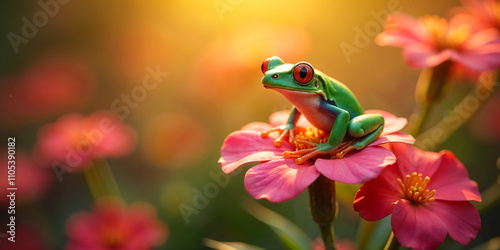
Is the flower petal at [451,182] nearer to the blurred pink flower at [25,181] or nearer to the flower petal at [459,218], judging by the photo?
the flower petal at [459,218]

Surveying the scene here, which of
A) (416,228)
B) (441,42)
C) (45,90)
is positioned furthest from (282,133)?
(45,90)

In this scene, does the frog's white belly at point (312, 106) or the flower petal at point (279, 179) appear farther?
the frog's white belly at point (312, 106)

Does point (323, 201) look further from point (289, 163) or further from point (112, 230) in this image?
point (112, 230)

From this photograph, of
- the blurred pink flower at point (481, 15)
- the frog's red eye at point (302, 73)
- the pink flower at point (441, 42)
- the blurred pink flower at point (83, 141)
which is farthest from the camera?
the blurred pink flower at point (83, 141)

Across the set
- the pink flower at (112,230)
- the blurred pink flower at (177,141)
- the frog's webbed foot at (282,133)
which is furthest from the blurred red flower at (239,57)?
the frog's webbed foot at (282,133)

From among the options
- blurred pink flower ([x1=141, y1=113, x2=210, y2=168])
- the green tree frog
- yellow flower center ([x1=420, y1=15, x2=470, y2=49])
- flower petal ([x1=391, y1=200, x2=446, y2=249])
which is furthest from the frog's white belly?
blurred pink flower ([x1=141, y1=113, x2=210, y2=168])

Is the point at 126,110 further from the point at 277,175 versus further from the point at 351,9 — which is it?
the point at 277,175
